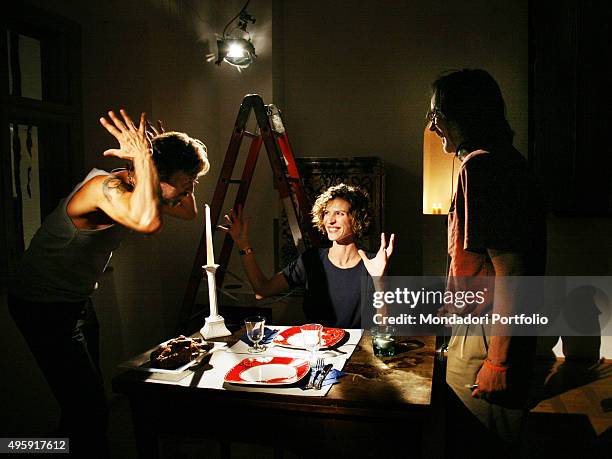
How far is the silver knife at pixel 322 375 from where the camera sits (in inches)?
47.8

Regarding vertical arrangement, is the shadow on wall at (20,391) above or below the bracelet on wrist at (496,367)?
below

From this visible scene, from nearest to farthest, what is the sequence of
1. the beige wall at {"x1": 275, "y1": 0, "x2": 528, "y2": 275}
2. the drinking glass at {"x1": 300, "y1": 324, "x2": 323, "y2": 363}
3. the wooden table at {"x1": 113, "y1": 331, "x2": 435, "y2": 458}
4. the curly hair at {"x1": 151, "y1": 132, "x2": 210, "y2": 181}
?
the wooden table at {"x1": 113, "y1": 331, "x2": 435, "y2": 458} → the drinking glass at {"x1": 300, "y1": 324, "x2": 323, "y2": 363} → the curly hair at {"x1": 151, "y1": 132, "x2": 210, "y2": 181} → the beige wall at {"x1": 275, "y1": 0, "x2": 528, "y2": 275}

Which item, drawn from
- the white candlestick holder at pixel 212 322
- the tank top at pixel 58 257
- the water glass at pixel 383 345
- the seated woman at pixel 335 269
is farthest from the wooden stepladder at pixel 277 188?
the water glass at pixel 383 345

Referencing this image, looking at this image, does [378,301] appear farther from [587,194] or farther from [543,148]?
[543,148]

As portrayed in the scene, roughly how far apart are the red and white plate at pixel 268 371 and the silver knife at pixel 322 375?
0.04 meters

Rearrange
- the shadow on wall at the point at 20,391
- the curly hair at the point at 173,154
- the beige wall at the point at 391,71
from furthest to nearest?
the beige wall at the point at 391,71
the shadow on wall at the point at 20,391
the curly hair at the point at 173,154

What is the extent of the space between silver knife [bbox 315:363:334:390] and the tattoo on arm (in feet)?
2.63

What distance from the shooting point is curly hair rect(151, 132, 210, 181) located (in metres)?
1.67

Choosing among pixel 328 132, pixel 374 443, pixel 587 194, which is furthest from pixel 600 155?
pixel 374 443

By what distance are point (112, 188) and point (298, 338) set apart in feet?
2.48

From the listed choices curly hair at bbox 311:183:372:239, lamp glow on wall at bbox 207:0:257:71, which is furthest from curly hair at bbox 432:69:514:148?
lamp glow on wall at bbox 207:0:257:71

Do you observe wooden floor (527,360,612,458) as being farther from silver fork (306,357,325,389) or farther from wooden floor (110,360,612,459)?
silver fork (306,357,325,389)

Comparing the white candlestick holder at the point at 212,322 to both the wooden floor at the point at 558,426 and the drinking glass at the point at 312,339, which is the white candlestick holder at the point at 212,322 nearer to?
→ the drinking glass at the point at 312,339

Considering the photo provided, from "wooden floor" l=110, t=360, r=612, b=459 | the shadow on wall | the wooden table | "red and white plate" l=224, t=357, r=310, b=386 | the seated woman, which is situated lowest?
"wooden floor" l=110, t=360, r=612, b=459
